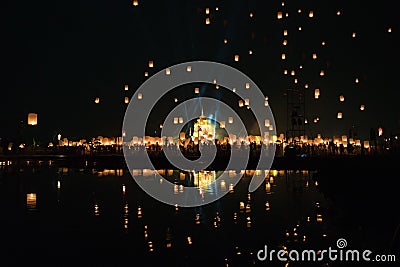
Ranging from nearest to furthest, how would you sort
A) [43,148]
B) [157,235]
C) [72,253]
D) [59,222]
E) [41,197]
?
[72,253], [157,235], [59,222], [41,197], [43,148]

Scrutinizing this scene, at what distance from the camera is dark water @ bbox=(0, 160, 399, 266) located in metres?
5.93

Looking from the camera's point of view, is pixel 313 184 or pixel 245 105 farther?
pixel 245 105

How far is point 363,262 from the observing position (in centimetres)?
551

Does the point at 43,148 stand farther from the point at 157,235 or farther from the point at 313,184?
the point at 157,235

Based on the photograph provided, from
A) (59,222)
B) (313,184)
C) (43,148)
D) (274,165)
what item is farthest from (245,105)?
(43,148)

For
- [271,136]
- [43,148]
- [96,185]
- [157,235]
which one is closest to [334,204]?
[157,235]

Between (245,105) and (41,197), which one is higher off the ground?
(245,105)

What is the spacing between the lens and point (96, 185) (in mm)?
14938

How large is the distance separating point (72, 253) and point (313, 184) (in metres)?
10.3

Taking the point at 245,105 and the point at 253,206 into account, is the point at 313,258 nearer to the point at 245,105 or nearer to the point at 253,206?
the point at 253,206

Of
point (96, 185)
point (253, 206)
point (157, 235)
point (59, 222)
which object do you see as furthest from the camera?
point (96, 185)

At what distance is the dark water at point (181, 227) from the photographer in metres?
5.93

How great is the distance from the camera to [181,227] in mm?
7902

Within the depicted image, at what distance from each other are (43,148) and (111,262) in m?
47.0
